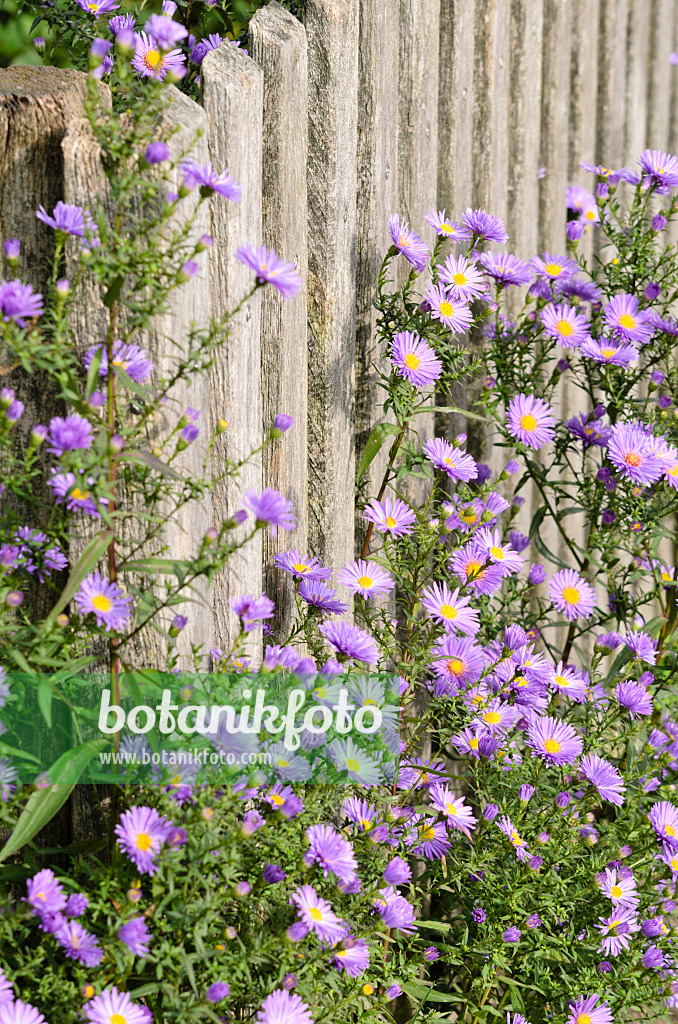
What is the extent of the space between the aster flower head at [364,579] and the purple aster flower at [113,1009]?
782mm

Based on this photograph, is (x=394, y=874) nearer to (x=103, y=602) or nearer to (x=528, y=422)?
(x=103, y=602)

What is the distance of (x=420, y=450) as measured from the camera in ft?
6.78

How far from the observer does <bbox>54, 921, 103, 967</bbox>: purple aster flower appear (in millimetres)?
1148

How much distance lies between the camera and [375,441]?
1.90 m

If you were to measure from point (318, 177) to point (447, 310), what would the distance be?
35cm

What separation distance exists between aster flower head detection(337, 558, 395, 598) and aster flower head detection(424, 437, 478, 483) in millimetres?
246

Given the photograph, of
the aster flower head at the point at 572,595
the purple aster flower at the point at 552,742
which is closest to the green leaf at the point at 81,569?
the purple aster flower at the point at 552,742

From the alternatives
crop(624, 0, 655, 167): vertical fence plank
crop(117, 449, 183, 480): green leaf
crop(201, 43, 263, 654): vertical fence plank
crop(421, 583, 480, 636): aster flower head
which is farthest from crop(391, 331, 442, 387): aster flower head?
crop(624, 0, 655, 167): vertical fence plank

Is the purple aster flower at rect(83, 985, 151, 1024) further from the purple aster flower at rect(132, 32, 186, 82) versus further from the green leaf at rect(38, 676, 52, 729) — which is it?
the purple aster flower at rect(132, 32, 186, 82)

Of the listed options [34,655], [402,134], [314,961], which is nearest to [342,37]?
[402,134]

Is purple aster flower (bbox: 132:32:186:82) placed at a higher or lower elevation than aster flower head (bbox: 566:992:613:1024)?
higher

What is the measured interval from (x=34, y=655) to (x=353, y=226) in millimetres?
1107

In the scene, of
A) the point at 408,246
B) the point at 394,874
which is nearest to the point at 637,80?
the point at 408,246

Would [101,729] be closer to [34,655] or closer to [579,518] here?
[34,655]
